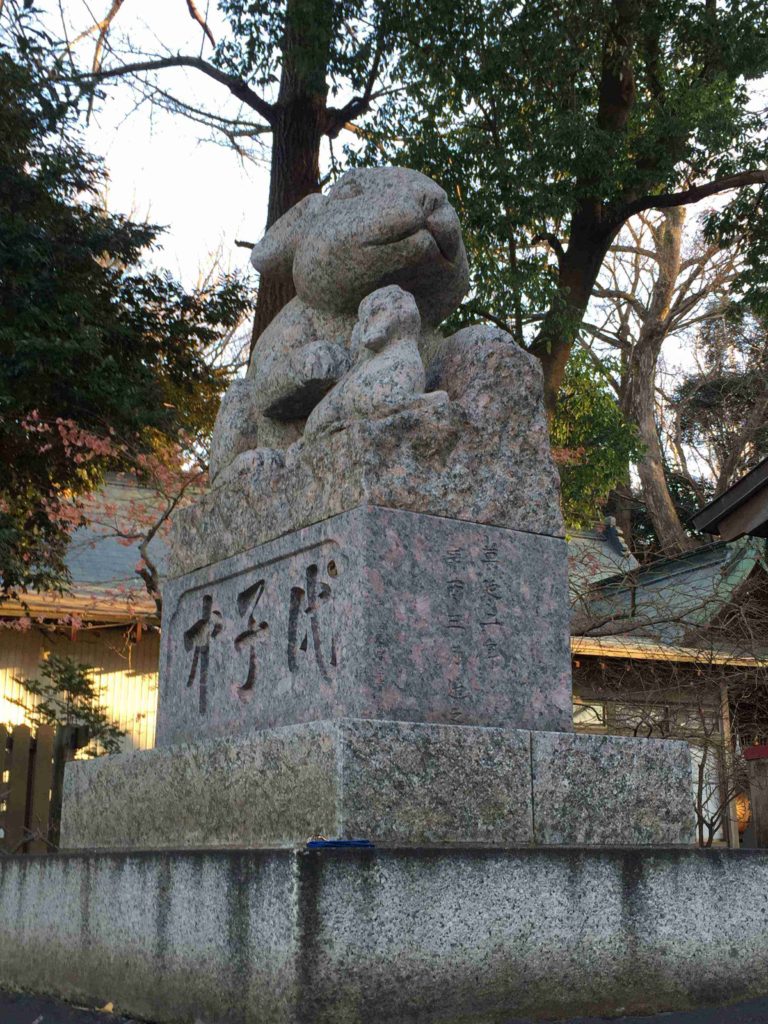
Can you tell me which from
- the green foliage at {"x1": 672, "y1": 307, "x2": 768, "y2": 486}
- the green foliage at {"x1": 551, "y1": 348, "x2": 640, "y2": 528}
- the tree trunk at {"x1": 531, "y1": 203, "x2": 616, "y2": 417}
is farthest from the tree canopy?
the green foliage at {"x1": 672, "y1": 307, "x2": 768, "y2": 486}

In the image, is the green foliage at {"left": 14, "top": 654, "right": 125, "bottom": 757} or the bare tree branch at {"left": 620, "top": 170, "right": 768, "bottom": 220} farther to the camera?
the green foliage at {"left": 14, "top": 654, "right": 125, "bottom": 757}

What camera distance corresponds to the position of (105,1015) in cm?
325

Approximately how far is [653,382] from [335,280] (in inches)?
660

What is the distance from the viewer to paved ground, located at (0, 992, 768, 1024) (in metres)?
2.96

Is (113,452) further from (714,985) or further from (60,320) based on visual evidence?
(714,985)

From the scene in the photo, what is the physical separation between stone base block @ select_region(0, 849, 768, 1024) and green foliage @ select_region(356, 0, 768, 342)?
7080 millimetres

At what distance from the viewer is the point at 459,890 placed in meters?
2.82

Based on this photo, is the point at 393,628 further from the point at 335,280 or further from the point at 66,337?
the point at 66,337

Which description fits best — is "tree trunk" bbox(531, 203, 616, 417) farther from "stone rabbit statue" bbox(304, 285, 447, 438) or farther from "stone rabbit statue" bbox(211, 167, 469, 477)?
"stone rabbit statue" bbox(304, 285, 447, 438)

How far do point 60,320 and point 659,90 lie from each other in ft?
20.1

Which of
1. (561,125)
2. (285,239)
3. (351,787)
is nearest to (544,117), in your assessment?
(561,125)

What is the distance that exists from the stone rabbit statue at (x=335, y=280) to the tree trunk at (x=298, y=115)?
14.2ft

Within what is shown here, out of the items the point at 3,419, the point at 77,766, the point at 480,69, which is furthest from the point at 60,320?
the point at 77,766

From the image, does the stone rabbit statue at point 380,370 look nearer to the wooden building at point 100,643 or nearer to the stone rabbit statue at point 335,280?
the stone rabbit statue at point 335,280
